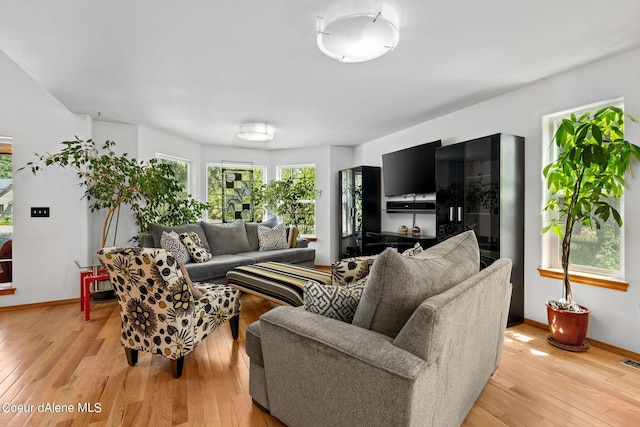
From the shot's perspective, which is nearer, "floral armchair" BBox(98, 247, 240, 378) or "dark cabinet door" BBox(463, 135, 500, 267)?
"floral armchair" BBox(98, 247, 240, 378)

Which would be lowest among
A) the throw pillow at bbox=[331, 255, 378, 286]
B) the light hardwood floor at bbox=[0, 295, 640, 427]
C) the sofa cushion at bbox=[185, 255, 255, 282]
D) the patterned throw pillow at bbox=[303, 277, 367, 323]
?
the light hardwood floor at bbox=[0, 295, 640, 427]

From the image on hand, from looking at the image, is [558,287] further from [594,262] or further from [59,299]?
[59,299]

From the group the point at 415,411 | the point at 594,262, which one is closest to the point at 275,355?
the point at 415,411

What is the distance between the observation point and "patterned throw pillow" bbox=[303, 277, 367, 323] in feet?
5.08

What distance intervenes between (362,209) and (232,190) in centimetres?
249

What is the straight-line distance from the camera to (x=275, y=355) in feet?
4.99

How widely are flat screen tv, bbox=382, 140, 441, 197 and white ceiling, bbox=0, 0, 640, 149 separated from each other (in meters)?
0.57

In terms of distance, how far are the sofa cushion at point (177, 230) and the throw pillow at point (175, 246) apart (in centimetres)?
11

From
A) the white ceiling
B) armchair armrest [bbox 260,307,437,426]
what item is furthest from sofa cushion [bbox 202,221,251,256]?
armchair armrest [bbox 260,307,437,426]

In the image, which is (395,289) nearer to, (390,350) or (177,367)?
(390,350)

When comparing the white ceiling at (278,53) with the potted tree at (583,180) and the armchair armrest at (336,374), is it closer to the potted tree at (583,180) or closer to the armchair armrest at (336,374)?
the potted tree at (583,180)

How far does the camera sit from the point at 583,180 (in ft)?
8.54

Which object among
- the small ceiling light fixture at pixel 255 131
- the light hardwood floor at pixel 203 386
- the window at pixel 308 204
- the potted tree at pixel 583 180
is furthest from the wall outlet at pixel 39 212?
the potted tree at pixel 583 180

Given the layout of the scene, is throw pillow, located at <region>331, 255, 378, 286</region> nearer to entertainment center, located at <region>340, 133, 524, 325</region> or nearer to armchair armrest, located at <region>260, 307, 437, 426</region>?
armchair armrest, located at <region>260, 307, 437, 426</region>
